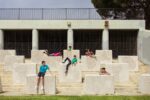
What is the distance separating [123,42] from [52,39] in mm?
5764

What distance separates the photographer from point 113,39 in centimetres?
4125

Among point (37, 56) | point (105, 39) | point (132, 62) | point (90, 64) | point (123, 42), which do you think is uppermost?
point (105, 39)

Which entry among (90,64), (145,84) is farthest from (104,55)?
(145,84)

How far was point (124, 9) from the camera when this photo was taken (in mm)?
46688

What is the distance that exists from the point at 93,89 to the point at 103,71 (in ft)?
4.93

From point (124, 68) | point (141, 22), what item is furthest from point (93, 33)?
point (124, 68)

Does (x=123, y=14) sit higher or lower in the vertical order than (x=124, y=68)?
higher

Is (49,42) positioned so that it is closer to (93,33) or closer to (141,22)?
(93,33)

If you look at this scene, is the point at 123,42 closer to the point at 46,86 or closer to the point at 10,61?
the point at 10,61

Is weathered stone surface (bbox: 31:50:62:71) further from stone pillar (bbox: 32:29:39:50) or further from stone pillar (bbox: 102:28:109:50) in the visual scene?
stone pillar (bbox: 102:28:109:50)

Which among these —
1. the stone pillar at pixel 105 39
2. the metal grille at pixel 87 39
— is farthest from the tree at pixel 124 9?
the stone pillar at pixel 105 39

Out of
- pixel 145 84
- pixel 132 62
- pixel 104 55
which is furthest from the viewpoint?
pixel 104 55

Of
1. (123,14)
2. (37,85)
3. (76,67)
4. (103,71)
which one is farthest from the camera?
(123,14)

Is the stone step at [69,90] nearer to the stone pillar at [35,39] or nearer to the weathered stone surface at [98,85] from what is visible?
the weathered stone surface at [98,85]
